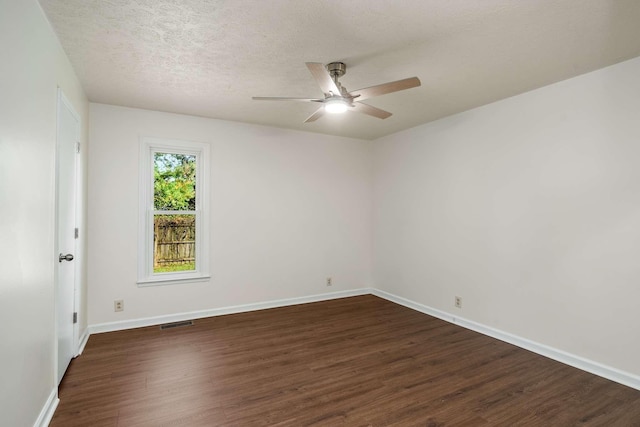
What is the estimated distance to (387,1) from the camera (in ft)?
5.98

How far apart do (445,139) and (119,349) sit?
14.2ft

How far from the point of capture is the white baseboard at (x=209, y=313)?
3.58 meters

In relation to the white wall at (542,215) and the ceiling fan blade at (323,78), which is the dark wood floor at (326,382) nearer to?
the white wall at (542,215)

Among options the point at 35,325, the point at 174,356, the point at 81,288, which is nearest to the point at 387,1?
the point at 35,325

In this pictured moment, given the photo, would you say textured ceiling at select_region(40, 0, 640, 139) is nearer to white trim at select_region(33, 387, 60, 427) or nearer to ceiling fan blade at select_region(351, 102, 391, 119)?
ceiling fan blade at select_region(351, 102, 391, 119)

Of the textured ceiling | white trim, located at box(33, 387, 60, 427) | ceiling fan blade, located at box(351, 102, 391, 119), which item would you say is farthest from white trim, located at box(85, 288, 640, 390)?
ceiling fan blade, located at box(351, 102, 391, 119)

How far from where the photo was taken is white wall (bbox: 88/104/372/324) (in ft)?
11.8

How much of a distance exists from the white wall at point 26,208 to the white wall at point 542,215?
154 inches

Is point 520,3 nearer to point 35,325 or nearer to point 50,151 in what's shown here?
point 50,151

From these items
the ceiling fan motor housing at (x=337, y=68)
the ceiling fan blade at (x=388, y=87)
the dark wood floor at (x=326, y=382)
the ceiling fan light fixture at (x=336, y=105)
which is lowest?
the dark wood floor at (x=326, y=382)

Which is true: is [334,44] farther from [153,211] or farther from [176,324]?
[176,324]

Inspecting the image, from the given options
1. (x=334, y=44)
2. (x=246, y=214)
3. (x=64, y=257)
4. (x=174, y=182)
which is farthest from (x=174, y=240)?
(x=334, y=44)

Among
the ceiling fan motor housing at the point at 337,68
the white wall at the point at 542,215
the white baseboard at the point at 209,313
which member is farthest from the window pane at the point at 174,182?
the white wall at the point at 542,215

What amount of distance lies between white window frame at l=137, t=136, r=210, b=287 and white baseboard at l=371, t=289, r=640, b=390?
3.00 metres
